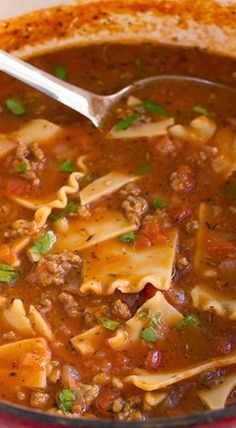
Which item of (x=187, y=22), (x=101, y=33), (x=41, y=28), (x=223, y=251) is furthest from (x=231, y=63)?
(x=223, y=251)

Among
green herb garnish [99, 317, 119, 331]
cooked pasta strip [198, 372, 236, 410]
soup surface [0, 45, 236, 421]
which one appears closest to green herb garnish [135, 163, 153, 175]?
soup surface [0, 45, 236, 421]

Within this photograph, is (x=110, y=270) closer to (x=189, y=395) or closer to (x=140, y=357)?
(x=140, y=357)

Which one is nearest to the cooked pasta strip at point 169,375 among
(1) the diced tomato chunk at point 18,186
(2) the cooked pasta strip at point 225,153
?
(2) the cooked pasta strip at point 225,153

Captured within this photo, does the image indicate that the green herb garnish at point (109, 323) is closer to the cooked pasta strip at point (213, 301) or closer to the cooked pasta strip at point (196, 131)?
the cooked pasta strip at point (213, 301)

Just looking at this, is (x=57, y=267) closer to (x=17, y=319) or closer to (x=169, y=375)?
(x=17, y=319)

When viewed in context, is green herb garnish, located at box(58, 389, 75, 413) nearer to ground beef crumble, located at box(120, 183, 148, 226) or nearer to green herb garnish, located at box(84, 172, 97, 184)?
ground beef crumble, located at box(120, 183, 148, 226)

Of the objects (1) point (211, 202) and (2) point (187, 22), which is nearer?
(1) point (211, 202)
